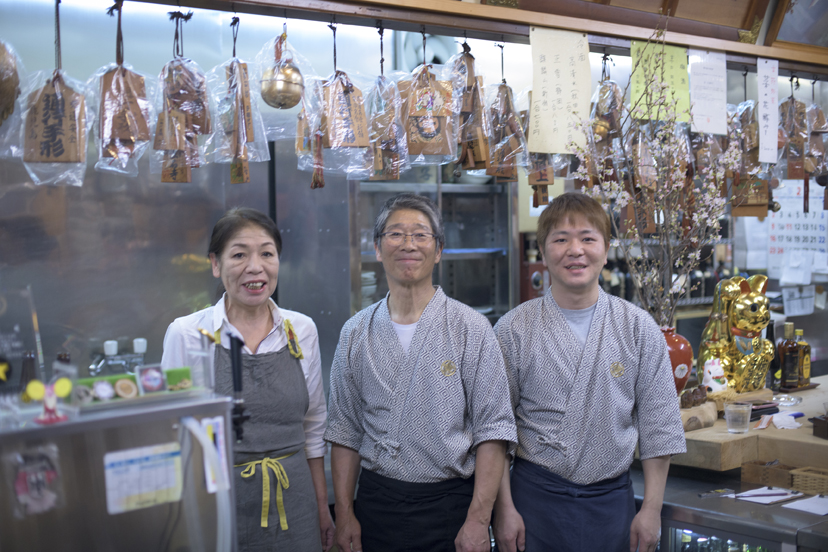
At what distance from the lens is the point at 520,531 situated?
1.70 metres

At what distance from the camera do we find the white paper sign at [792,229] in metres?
4.77

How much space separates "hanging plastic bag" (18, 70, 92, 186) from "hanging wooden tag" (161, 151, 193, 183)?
0.21 m

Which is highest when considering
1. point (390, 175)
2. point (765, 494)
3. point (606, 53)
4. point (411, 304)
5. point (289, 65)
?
point (606, 53)

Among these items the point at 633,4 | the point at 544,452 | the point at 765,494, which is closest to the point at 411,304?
the point at 544,452

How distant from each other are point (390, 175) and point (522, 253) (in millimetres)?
2010

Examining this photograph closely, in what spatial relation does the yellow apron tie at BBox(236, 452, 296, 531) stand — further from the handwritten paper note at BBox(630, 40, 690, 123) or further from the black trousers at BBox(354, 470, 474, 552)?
the handwritten paper note at BBox(630, 40, 690, 123)

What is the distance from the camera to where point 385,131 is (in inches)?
81.1

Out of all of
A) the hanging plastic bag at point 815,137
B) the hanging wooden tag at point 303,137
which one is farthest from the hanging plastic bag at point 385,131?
the hanging plastic bag at point 815,137

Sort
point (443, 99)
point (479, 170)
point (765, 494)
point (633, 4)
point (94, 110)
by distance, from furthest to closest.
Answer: point (633, 4) → point (479, 170) → point (443, 99) → point (765, 494) → point (94, 110)

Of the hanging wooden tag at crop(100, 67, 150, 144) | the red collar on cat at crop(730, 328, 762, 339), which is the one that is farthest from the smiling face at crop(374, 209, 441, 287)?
the red collar on cat at crop(730, 328, 762, 339)

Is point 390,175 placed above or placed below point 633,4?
below

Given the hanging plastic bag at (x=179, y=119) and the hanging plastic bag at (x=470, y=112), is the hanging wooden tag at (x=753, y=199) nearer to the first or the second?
the hanging plastic bag at (x=470, y=112)

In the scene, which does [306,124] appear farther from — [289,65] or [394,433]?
[394,433]

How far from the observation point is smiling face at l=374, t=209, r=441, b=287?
1.69 meters
